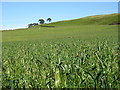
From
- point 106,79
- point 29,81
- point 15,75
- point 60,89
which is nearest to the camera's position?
point 60,89

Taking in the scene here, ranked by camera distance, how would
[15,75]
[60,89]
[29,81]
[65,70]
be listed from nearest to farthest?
[60,89]
[29,81]
[65,70]
[15,75]

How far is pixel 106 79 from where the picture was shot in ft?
12.8

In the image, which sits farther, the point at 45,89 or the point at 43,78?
the point at 43,78

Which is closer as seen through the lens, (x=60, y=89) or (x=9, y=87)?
(x=60, y=89)

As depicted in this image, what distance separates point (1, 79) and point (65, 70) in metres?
1.67

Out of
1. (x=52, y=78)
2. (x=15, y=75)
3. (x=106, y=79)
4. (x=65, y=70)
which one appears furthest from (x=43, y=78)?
(x=106, y=79)

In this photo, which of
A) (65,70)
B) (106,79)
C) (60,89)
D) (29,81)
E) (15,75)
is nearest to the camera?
(60,89)

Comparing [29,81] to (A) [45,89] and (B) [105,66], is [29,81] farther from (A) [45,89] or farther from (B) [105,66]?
(B) [105,66]

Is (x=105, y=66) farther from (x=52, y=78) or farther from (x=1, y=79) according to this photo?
(x=1, y=79)

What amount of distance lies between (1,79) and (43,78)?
126cm

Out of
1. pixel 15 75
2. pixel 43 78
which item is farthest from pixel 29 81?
pixel 15 75

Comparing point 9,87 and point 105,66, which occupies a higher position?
point 105,66

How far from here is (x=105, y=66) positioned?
4.68 metres

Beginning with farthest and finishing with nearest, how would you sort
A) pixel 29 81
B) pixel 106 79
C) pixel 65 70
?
pixel 65 70
pixel 29 81
pixel 106 79
